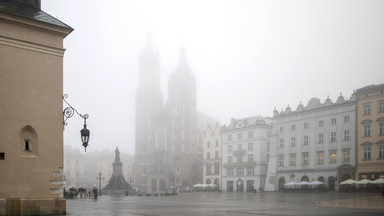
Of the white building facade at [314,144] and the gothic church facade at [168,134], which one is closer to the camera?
the white building facade at [314,144]

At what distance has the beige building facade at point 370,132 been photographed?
62.6 meters

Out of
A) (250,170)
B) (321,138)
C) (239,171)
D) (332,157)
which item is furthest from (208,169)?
(332,157)

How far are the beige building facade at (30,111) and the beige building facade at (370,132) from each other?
178 ft

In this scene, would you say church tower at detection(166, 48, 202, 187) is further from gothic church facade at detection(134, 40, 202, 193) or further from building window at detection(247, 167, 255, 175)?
building window at detection(247, 167, 255, 175)

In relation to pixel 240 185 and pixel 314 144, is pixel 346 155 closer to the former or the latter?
pixel 314 144

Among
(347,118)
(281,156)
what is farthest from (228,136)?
(347,118)

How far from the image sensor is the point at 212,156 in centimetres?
10075

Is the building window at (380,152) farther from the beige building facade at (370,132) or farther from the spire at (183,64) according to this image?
the spire at (183,64)

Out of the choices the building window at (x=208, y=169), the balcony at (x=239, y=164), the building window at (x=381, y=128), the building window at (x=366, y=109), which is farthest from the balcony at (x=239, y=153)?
the building window at (x=381, y=128)

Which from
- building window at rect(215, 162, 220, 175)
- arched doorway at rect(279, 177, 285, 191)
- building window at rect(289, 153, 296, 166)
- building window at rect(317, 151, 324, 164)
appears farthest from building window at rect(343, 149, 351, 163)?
building window at rect(215, 162, 220, 175)

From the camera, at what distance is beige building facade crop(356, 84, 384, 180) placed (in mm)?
62562

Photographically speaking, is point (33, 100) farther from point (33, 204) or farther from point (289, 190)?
point (289, 190)

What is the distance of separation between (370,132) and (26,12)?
187 feet

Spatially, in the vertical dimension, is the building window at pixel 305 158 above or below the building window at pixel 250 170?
above
